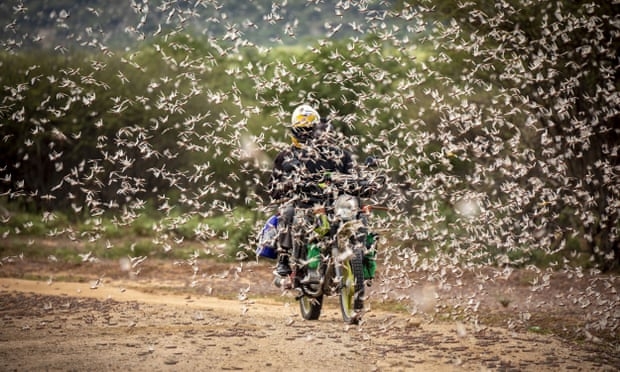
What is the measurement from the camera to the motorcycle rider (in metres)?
11.1

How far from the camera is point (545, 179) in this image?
1783cm

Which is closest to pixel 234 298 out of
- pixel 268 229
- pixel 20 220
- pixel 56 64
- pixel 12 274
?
pixel 268 229

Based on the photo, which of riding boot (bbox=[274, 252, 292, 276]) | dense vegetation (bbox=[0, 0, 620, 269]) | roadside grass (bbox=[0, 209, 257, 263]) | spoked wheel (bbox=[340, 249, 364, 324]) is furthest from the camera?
roadside grass (bbox=[0, 209, 257, 263])

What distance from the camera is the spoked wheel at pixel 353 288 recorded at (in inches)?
407

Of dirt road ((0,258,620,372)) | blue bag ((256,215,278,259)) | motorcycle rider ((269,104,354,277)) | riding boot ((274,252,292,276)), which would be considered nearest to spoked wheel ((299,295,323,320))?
dirt road ((0,258,620,372))

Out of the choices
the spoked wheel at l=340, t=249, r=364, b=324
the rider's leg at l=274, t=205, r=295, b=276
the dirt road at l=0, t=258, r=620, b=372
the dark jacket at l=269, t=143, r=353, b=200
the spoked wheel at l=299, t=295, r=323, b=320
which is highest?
the dark jacket at l=269, t=143, r=353, b=200

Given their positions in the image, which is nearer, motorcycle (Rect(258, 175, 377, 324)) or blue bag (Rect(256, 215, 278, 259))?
motorcycle (Rect(258, 175, 377, 324))

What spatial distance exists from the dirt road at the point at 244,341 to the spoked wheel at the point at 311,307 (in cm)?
10

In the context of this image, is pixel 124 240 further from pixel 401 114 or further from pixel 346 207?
pixel 346 207

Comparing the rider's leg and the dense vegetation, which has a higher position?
the dense vegetation

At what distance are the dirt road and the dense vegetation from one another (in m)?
1.35

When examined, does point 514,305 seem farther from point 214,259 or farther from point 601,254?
point 214,259

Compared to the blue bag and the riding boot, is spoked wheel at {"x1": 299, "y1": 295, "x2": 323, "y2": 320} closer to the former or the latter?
the riding boot

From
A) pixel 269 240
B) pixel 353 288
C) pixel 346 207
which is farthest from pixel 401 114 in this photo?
pixel 353 288
